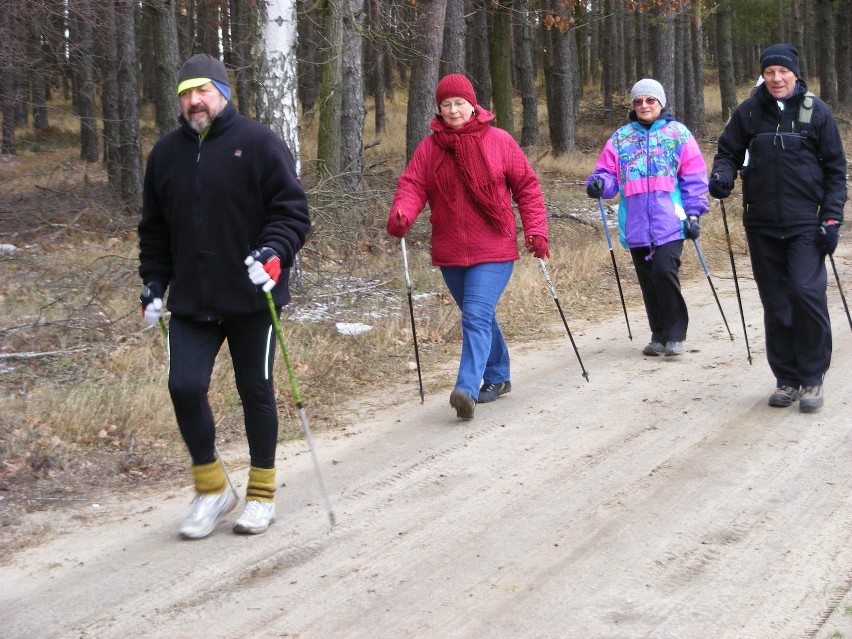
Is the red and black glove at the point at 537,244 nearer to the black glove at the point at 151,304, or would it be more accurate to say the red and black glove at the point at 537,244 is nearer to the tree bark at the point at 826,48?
the black glove at the point at 151,304

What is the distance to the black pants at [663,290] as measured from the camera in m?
8.53

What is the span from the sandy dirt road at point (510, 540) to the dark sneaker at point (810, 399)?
3.1 inches

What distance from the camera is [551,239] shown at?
14.7m

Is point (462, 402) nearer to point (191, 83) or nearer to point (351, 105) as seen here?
point (191, 83)

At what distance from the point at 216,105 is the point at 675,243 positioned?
4721mm

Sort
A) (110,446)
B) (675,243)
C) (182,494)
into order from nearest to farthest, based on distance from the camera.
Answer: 1. (182,494)
2. (110,446)
3. (675,243)

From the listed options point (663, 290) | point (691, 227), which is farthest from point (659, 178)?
point (663, 290)

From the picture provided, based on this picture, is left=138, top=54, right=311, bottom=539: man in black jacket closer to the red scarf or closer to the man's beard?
the man's beard

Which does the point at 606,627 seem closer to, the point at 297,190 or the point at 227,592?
the point at 227,592

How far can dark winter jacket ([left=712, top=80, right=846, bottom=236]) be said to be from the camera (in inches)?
273

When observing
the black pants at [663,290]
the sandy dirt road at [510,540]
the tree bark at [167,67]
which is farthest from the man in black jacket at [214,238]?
the tree bark at [167,67]

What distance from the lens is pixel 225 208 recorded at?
16.2 ft

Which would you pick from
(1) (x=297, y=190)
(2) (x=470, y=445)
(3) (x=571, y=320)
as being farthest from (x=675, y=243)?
(1) (x=297, y=190)

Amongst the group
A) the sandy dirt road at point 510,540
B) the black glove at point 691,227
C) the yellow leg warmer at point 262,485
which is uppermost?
the black glove at point 691,227
